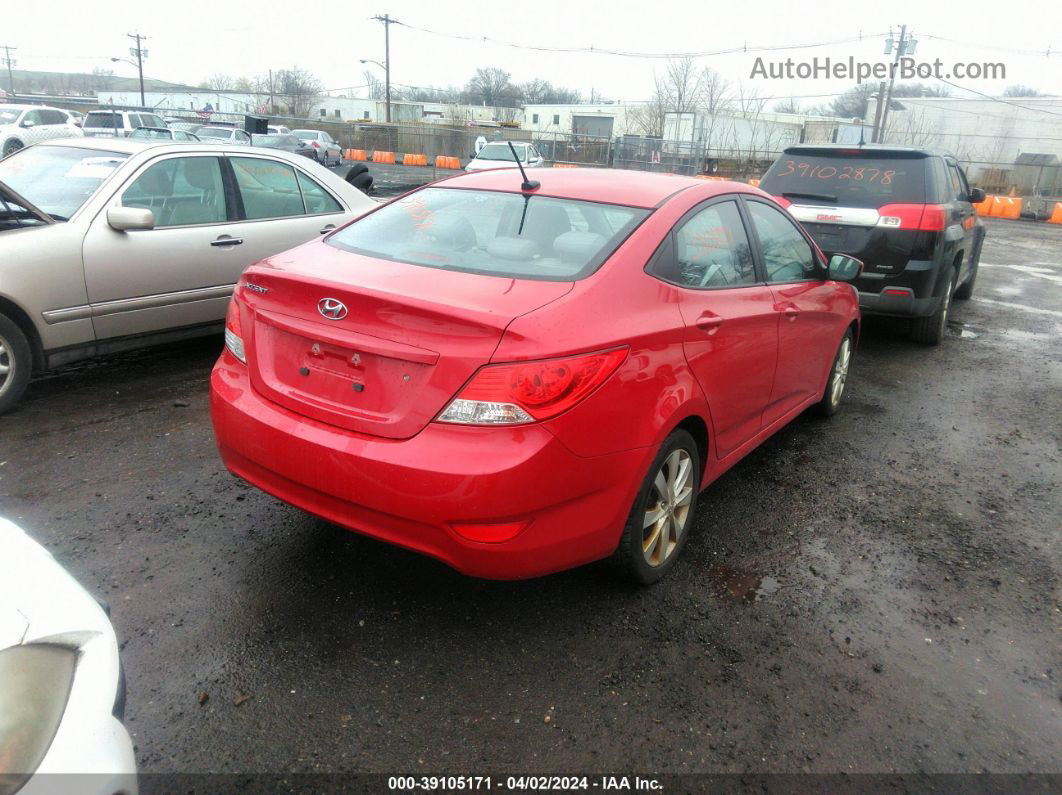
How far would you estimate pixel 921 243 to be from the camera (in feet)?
21.8

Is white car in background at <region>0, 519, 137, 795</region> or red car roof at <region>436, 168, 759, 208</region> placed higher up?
red car roof at <region>436, 168, 759, 208</region>

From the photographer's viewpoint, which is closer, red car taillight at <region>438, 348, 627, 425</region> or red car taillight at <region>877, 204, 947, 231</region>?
red car taillight at <region>438, 348, 627, 425</region>

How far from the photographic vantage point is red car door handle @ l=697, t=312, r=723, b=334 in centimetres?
313

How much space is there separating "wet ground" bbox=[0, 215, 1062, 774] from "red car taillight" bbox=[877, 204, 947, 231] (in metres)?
2.65

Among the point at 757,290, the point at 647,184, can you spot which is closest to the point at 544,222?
the point at 647,184

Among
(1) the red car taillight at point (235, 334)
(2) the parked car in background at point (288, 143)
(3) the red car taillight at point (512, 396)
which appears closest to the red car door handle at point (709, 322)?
(3) the red car taillight at point (512, 396)

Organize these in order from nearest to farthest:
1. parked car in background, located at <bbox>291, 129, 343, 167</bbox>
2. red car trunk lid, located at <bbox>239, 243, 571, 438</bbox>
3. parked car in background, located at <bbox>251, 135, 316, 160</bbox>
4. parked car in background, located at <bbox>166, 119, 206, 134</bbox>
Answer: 1. red car trunk lid, located at <bbox>239, 243, 571, 438</bbox>
2. parked car in background, located at <bbox>251, 135, 316, 160</bbox>
3. parked car in background, located at <bbox>166, 119, 206, 134</bbox>
4. parked car in background, located at <bbox>291, 129, 343, 167</bbox>

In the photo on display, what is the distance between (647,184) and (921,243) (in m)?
4.17

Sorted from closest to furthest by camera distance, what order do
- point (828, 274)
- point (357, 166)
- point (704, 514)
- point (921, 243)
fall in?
point (704, 514) → point (828, 274) → point (921, 243) → point (357, 166)

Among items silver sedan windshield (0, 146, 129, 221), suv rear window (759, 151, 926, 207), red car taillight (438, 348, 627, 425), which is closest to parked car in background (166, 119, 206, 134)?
silver sedan windshield (0, 146, 129, 221)

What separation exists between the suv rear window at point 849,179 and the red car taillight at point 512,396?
5.50 meters

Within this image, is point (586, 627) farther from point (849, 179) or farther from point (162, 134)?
point (162, 134)

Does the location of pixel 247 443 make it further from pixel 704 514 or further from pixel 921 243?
pixel 921 243

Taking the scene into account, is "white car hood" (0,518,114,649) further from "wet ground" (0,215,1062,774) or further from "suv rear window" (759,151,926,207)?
"suv rear window" (759,151,926,207)
